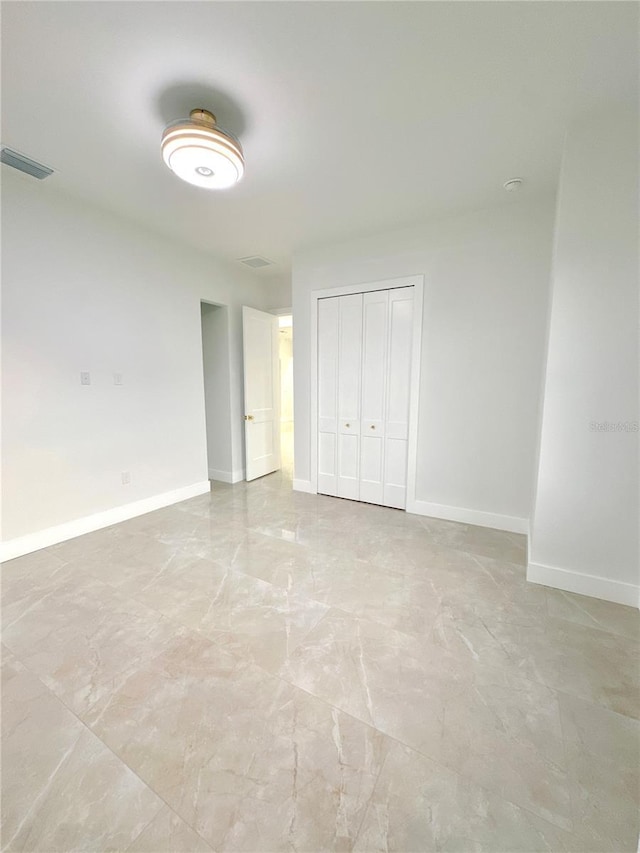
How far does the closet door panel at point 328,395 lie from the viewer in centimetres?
371

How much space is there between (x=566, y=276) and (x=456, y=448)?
1646 mm

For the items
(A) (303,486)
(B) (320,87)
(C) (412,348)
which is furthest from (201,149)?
(A) (303,486)

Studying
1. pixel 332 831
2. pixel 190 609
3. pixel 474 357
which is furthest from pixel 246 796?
pixel 474 357

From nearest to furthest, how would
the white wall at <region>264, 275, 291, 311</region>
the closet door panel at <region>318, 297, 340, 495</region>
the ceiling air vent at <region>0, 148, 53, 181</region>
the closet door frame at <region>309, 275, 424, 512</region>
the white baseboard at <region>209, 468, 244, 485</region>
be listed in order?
the ceiling air vent at <region>0, 148, 53, 181</region> → the closet door frame at <region>309, 275, 424, 512</region> → the closet door panel at <region>318, 297, 340, 495</region> → the white baseboard at <region>209, 468, 244, 485</region> → the white wall at <region>264, 275, 291, 311</region>

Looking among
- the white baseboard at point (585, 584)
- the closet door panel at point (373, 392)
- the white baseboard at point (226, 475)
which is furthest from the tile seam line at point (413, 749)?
the white baseboard at point (226, 475)

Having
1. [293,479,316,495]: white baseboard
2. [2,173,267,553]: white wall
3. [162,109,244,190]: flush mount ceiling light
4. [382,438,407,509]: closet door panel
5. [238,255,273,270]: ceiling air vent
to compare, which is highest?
[238,255,273,270]: ceiling air vent

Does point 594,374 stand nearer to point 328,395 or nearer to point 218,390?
point 328,395

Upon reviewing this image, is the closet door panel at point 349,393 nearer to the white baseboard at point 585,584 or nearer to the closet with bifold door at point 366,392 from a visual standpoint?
the closet with bifold door at point 366,392

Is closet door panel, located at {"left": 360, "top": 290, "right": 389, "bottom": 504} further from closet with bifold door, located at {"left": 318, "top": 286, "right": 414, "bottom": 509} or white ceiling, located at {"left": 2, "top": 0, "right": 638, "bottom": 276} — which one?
white ceiling, located at {"left": 2, "top": 0, "right": 638, "bottom": 276}

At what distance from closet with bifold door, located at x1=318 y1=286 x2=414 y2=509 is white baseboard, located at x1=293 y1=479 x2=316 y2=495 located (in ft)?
0.89

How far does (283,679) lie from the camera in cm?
153

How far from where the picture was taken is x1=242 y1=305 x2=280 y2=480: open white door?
4.34m

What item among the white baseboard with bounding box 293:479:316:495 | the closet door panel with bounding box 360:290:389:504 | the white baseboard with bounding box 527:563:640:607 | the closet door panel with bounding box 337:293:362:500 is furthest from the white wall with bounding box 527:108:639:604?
the white baseboard with bounding box 293:479:316:495

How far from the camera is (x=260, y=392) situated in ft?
15.0
